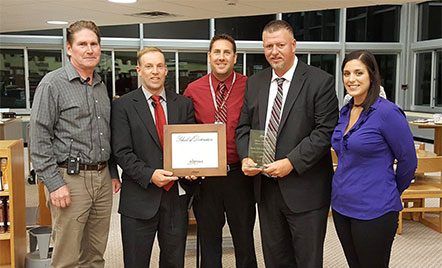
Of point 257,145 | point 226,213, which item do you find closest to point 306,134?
point 257,145

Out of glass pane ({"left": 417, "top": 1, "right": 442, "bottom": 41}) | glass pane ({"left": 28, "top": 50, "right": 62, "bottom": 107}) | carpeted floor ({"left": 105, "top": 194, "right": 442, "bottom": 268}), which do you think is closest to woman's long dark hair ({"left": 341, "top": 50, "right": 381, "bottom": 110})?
carpeted floor ({"left": 105, "top": 194, "right": 442, "bottom": 268})

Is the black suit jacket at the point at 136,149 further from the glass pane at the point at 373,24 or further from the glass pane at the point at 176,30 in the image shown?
the glass pane at the point at 373,24

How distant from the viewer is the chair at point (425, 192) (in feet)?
14.1

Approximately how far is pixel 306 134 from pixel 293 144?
0.33 feet

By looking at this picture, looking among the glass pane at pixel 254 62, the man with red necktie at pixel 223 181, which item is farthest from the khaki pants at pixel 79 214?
the glass pane at pixel 254 62

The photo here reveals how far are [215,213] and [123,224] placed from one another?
0.63 m

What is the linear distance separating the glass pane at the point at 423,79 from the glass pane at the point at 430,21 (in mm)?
567

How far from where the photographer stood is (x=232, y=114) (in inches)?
111

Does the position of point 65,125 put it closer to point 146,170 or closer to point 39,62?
point 146,170

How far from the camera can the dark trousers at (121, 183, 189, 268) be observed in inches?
102

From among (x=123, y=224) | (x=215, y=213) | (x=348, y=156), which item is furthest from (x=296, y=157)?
(x=123, y=224)

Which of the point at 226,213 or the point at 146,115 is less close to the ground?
the point at 146,115

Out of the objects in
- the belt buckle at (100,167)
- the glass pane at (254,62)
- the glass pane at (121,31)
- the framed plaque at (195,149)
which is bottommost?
the belt buckle at (100,167)

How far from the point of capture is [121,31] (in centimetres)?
1145
